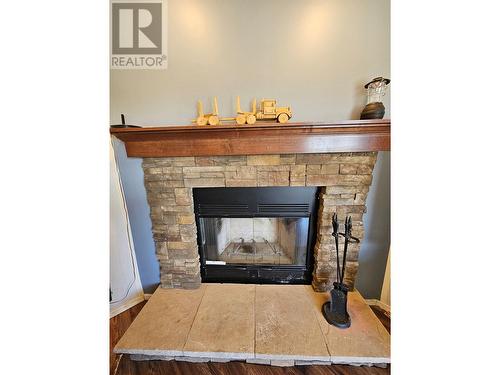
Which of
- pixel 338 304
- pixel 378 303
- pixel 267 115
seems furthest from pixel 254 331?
pixel 267 115

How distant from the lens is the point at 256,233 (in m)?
1.46

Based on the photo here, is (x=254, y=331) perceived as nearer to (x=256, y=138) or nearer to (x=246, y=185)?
(x=246, y=185)

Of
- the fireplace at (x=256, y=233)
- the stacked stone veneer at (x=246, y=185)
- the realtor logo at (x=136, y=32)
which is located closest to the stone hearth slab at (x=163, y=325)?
the stacked stone veneer at (x=246, y=185)

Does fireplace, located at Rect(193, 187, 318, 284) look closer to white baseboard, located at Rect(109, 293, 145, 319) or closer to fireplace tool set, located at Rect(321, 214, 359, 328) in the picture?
fireplace tool set, located at Rect(321, 214, 359, 328)

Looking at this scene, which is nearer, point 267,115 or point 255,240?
point 267,115

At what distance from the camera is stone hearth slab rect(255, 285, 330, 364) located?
0.95 m

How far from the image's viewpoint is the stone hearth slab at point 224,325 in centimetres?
97

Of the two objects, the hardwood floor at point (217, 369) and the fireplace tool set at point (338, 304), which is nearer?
the hardwood floor at point (217, 369)

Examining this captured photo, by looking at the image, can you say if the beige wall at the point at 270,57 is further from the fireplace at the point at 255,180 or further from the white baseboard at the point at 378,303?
the white baseboard at the point at 378,303

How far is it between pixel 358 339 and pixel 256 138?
4.13 ft

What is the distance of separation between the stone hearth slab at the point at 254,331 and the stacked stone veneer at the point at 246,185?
7.5 inches

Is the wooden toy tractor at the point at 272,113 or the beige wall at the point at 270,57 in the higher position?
the beige wall at the point at 270,57
